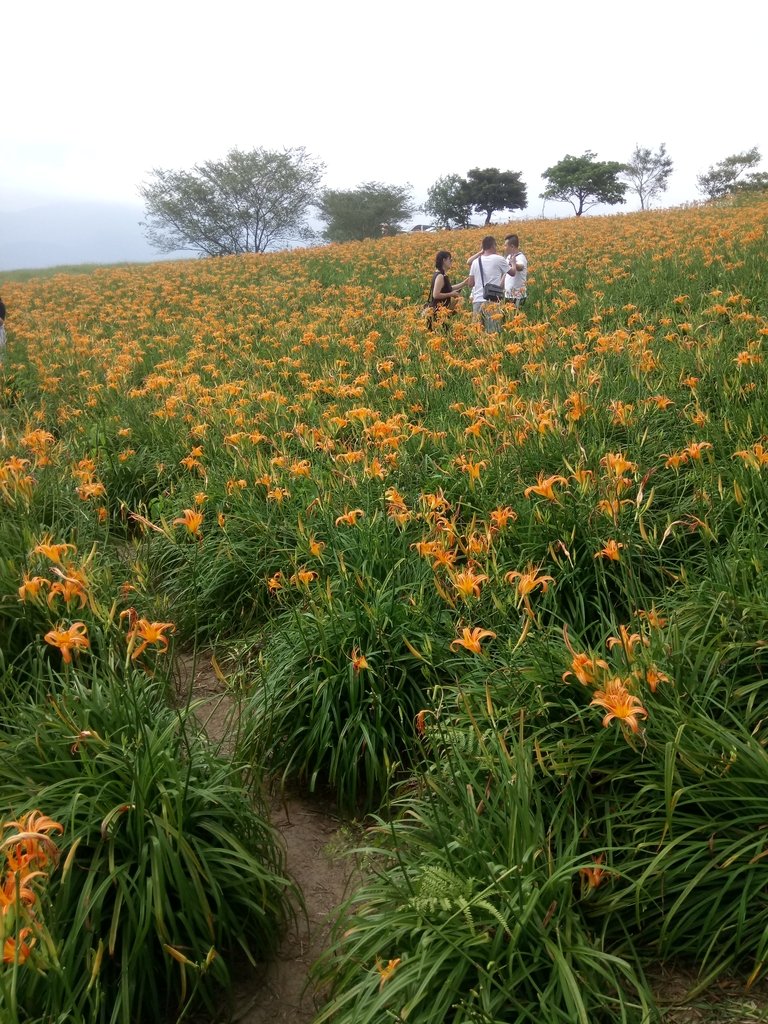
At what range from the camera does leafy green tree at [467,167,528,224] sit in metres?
41.2

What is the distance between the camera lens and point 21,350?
9.54m

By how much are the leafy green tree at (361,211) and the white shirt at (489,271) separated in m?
30.8

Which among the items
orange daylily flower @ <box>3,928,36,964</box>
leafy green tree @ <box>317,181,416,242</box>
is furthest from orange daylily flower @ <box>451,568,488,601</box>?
leafy green tree @ <box>317,181,416,242</box>

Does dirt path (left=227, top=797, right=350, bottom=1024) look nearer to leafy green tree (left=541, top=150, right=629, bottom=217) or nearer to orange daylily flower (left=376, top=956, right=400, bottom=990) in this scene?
orange daylily flower (left=376, top=956, right=400, bottom=990)

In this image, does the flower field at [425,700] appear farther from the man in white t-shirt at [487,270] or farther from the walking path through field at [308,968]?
the man in white t-shirt at [487,270]

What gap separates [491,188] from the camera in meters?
41.1

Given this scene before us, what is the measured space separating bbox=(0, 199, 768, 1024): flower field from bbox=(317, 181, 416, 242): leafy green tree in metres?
34.9

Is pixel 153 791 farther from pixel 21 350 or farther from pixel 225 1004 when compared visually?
pixel 21 350

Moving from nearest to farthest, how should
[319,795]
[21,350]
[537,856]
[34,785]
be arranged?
[537,856], [34,785], [319,795], [21,350]

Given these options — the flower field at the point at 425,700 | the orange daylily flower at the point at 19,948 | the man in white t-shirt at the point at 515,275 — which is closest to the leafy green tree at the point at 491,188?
the man in white t-shirt at the point at 515,275

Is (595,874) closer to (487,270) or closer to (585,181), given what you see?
(487,270)

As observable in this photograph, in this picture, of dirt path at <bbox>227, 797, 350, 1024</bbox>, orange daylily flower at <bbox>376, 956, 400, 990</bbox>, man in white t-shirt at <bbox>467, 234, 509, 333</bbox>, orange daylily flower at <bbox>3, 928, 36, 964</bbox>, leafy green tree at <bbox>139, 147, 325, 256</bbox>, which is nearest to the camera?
orange daylily flower at <bbox>3, 928, 36, 964</bbox>

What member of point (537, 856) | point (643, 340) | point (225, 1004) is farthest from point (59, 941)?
point (643, 340)

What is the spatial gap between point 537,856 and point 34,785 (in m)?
1.50
